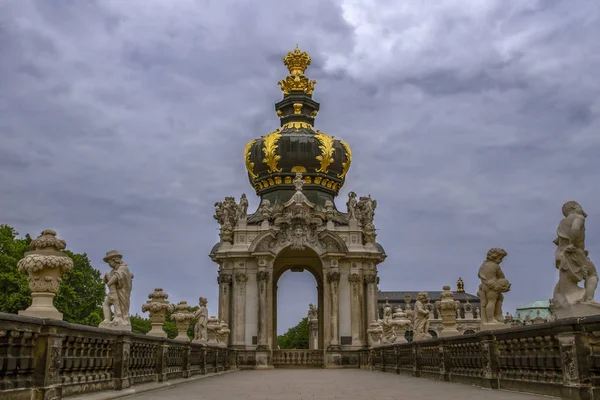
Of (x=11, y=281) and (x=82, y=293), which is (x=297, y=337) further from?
(x=11, y=281)

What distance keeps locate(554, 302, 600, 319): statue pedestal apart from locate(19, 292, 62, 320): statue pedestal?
8041mm

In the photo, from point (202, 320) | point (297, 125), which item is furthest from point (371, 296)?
point (297, 125)

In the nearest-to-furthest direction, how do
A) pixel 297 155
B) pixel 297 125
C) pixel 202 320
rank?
pixel 202 320 < pixel 297 155 < pixel 297 125

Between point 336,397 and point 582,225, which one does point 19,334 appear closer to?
point 336,397

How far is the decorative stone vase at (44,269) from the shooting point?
1023 centimetres

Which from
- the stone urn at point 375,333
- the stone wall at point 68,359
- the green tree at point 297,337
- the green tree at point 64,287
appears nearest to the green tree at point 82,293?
the green tree at point 64,287

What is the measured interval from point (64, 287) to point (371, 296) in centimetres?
2515

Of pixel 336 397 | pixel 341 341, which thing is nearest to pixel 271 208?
pixel 341 341

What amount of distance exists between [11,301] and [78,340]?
34186 mm

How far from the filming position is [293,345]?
94312 millimetres

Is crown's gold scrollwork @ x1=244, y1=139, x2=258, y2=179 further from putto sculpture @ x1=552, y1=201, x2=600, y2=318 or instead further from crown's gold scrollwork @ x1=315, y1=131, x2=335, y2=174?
putto sculpture @ x1=552, y1=201, x2=600, y2=318

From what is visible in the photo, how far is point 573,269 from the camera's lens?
10.3m

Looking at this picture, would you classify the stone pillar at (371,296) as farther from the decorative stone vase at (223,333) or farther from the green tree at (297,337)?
the green tree at (297,337)

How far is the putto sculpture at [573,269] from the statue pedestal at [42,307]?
26.5 ft
